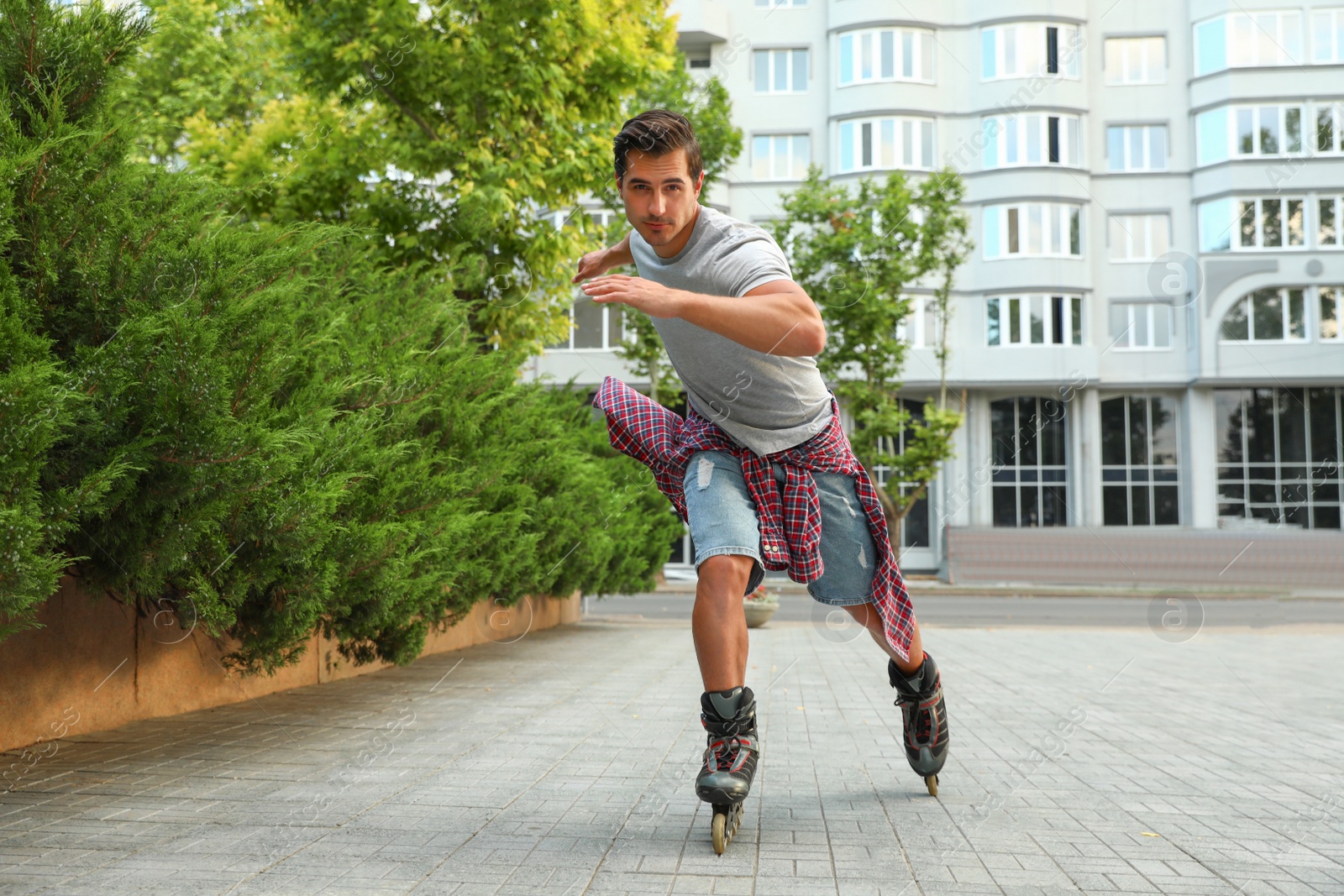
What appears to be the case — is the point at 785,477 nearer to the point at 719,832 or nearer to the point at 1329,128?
the point at 719,832

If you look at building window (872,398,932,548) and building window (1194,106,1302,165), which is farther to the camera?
building window (872,398,932,548)

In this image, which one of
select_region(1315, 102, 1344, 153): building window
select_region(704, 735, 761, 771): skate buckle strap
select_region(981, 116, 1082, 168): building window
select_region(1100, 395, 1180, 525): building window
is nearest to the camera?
select_region(704, 735, 761, 771): skate buckle strap

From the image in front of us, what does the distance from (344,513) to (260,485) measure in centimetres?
115

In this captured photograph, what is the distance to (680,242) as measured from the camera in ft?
11.7

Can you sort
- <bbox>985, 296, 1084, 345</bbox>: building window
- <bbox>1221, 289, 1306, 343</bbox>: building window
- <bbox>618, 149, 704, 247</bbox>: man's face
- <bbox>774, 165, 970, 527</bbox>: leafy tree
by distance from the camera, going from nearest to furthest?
<bbox>618, 149, 704, 247</bbox>: man's face, <bbox>774, 165, 970, 527</bbox>: leafy tree, <bbox>1221, 289, 1306, 343</bbox>: building window, <bbox>985, 296, 1084, 345</bbox>: building window

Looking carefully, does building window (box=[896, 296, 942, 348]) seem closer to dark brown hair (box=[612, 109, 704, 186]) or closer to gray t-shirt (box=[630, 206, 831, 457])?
gray t-shirt (box=[630, 206, 831, 457])

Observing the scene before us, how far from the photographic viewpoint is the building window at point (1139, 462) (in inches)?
1353

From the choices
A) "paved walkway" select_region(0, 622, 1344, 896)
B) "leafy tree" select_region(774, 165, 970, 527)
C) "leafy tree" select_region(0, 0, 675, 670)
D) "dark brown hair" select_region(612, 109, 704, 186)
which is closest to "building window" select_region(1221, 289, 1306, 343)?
"leafy tree" select_region(774, 165, 970, 527)

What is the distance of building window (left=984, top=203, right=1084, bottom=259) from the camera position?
34219 millimetres

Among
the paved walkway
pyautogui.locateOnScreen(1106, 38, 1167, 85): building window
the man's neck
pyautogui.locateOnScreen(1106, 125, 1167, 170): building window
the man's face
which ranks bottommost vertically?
the paved walkway

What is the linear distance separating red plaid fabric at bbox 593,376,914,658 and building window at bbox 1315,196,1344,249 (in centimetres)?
3543

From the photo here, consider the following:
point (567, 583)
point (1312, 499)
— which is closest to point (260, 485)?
point (567, 583)

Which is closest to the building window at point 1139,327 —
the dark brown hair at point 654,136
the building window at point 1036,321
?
the building window at point 1036,321

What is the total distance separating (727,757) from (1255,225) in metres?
35.7
